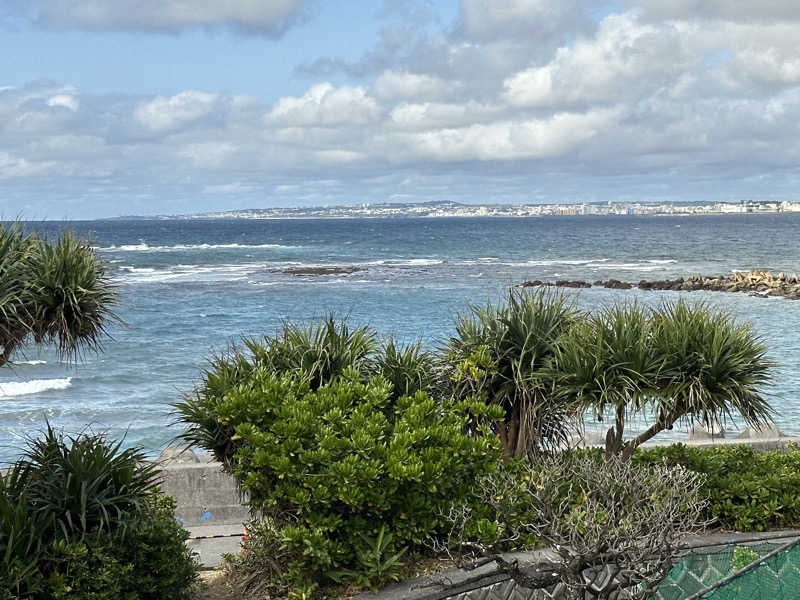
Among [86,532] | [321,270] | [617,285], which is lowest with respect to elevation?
[617,285]

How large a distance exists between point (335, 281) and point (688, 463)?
5498 cm

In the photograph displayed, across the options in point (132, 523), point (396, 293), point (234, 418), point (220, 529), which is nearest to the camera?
point (132, 523)

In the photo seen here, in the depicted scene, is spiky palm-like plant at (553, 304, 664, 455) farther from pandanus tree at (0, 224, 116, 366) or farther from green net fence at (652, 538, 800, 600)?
pandanus tree at (0, 224, 116, 366)

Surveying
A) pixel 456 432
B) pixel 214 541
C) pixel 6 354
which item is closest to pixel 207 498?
pixel 214 541

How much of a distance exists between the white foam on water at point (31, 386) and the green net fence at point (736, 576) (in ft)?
84.4

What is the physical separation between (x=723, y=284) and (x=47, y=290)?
5273cm

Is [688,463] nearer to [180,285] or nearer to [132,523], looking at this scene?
[132,523]

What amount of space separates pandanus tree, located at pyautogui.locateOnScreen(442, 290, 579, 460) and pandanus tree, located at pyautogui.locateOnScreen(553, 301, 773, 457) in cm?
36

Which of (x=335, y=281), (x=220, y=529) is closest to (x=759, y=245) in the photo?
(x=335, y=281)

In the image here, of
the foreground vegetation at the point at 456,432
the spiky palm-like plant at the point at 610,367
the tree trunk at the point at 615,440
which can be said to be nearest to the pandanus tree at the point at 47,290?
the foreground vegetation at the point at 456,432

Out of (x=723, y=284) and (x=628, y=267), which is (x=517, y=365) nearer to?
(x=723, y=284)

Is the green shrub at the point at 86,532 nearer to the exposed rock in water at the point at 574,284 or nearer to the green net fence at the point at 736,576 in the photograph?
the green net fence at the point at 736,576

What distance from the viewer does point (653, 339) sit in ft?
27.3

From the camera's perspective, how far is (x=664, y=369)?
26.9ft
